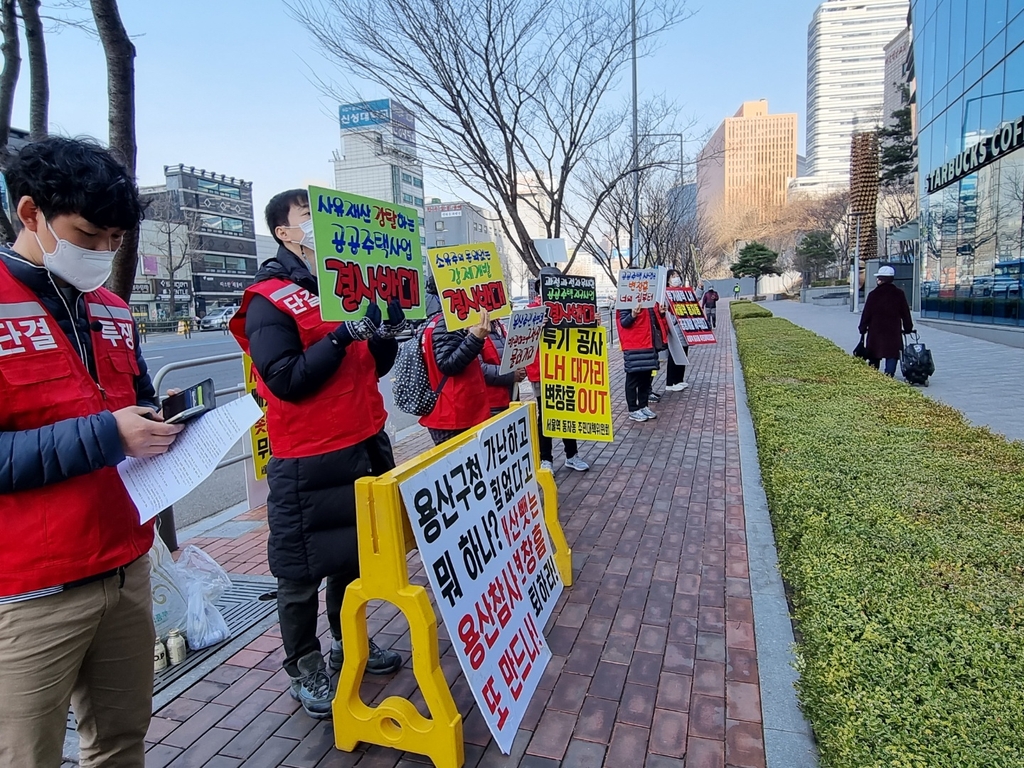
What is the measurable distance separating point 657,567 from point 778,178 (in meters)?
Result: 65.4

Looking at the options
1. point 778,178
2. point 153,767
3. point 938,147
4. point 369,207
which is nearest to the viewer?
point 153,767

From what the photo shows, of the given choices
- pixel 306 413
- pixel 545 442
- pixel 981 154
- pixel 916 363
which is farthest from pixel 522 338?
pixel 981 154

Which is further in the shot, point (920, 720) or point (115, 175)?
point (920, 720)

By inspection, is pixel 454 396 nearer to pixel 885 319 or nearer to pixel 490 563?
pixel 490 563

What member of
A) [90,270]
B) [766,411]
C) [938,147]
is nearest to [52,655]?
[90,270]

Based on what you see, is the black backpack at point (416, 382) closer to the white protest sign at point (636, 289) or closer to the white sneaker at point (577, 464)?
the white sneaker at point (577, 464)

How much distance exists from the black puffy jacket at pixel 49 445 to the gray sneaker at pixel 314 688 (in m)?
1.52

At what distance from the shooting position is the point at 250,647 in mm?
3191

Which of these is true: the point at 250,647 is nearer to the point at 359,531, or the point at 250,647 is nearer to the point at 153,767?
the point at 153,767

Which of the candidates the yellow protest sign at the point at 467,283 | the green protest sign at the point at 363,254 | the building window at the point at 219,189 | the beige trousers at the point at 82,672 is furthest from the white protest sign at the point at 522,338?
the building window at the point at 219,189

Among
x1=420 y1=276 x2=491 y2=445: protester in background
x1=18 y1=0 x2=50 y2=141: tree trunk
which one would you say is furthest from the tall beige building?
x1=18 y1=0 x2=50 y2=141: tree trunk

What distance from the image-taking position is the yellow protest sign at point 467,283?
366cm

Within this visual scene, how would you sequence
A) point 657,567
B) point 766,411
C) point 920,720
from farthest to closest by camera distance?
point 766,411
point 657,567
point 920,720

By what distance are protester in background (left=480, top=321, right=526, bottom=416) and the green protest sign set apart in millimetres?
1644
